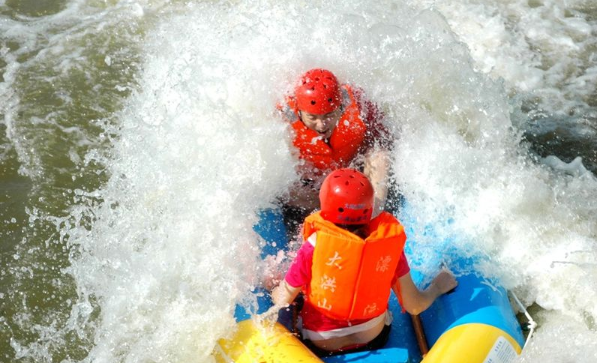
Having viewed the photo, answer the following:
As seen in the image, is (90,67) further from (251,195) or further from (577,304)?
(577,304)

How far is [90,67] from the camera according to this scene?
665cm

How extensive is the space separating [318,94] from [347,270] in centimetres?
146

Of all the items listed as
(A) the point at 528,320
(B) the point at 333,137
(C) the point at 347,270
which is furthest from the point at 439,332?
(B) the point at 333,137

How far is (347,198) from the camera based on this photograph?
3143 millimetres

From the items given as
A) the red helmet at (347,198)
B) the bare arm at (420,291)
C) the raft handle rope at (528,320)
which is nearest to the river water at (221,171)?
the raft handle rope at (528,320)

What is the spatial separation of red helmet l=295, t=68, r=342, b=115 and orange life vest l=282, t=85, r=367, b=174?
0.66 ft

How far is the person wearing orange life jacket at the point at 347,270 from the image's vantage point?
3.20 meters

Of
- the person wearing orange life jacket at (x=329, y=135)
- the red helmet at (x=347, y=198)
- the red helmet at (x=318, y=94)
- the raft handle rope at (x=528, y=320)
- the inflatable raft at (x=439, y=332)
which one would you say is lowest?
the raft handle rope at (x=528, y=320)

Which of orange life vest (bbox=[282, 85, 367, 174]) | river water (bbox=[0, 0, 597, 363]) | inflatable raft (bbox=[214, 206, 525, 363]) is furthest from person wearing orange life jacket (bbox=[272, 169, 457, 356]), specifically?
orange life vest (bbox=[282, 85, 367, 174])

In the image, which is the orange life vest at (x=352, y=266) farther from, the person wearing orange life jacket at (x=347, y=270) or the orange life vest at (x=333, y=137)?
the orange life vest at (x=333, y=137)

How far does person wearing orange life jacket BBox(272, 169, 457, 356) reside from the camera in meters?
3.20

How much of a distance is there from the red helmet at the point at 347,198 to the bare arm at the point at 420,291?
1.60 feet

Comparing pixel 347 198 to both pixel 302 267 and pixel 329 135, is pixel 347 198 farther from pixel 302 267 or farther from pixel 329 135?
pixel 329 135

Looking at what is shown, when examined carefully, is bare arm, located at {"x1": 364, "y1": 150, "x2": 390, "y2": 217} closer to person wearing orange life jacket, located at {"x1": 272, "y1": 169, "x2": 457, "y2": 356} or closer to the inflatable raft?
the inflatable raft
